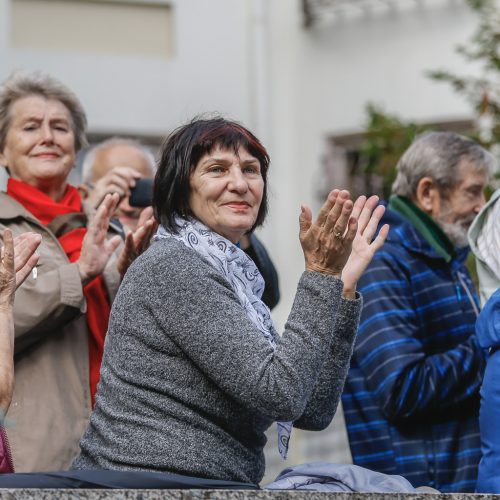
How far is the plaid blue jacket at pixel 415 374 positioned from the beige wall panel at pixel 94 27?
6.14m

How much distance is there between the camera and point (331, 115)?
11141mm

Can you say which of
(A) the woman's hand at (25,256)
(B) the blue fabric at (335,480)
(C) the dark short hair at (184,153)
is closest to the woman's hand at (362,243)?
(C) the dark short hair at (184,153)

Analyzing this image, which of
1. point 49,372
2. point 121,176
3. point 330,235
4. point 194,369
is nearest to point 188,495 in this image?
point 194,369

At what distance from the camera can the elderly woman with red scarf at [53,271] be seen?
4051 mm

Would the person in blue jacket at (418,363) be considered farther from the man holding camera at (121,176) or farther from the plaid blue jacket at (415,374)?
the man holding camera at (121,176)

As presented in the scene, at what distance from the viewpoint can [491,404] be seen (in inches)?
144

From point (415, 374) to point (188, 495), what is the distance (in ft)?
4.53

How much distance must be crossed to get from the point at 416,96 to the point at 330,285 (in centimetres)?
775

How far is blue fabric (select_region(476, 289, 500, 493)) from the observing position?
3.64m

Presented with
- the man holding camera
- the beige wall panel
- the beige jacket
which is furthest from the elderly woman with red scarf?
the beige wall panel

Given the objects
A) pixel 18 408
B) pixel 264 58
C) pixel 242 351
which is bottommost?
pixel 18 408

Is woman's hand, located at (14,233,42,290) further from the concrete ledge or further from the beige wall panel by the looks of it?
the beige wall panel

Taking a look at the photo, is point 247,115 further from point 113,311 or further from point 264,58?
point 113,311

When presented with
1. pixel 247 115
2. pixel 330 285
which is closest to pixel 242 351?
pixel 330 285
